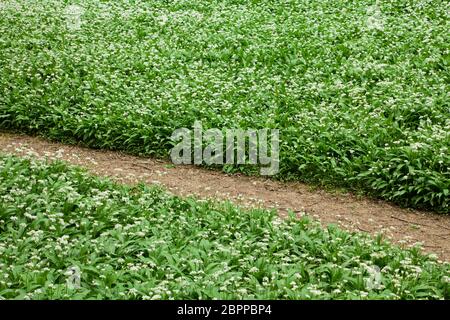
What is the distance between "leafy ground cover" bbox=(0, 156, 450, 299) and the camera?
21.4ft

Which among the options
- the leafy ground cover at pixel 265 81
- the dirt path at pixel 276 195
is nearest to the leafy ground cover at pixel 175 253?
the dirt path at pixel 276 195

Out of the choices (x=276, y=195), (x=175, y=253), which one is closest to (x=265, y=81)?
(x=276, y=195)

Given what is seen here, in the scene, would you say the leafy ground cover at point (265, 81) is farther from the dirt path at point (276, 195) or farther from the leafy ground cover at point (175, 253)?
the leafy ground cover at point (175, 253)

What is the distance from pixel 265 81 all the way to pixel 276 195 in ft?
15.2

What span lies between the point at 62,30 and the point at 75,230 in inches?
441

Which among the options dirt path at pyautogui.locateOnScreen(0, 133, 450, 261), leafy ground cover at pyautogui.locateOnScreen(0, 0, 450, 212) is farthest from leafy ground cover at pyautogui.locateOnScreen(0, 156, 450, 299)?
leafy ground cover at pyautogui.locateOnScreen(0, 0, 450, 212)

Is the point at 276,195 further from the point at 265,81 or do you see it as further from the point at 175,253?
the point at 265,81

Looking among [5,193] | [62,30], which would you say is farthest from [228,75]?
[5,193]

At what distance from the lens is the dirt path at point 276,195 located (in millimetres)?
8906

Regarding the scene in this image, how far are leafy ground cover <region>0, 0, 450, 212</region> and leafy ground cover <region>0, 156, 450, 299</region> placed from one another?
2426 mm

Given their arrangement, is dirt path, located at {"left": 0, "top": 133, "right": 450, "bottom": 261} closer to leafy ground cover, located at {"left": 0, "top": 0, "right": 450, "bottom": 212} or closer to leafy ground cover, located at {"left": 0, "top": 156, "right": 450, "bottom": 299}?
leafy ground cover, located at {"left": 0, "top": 0, "right": 450, "bottom": 212}

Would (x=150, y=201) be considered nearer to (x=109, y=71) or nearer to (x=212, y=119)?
(x=212, y=119)

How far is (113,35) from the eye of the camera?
17453mm

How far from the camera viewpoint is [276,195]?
33.3 ft
